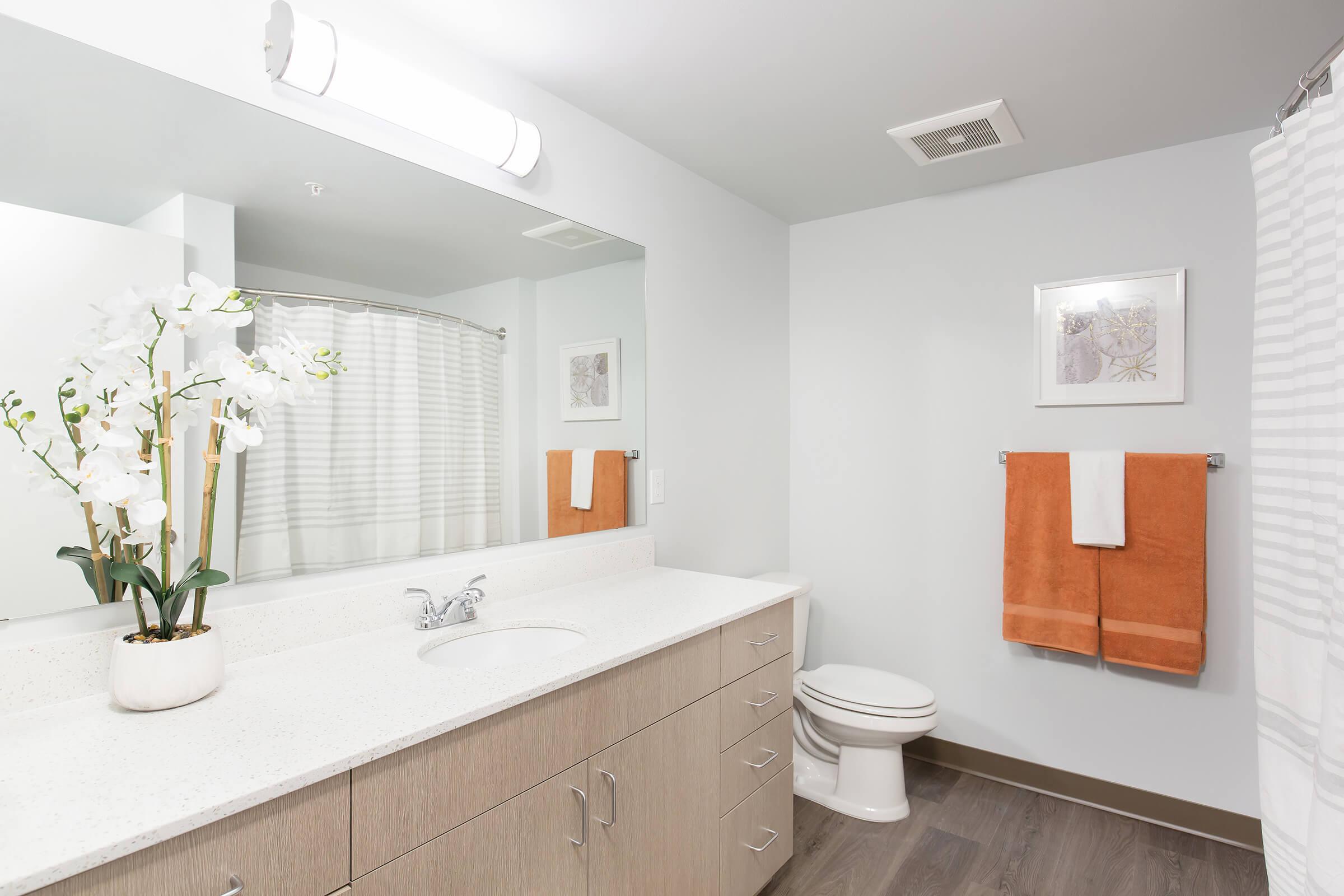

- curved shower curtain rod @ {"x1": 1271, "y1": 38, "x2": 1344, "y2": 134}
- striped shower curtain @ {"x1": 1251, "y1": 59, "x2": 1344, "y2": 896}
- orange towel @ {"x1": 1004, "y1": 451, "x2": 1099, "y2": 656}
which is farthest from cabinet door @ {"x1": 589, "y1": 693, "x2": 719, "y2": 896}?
curved shower curtain rod @ {"x1": 1271, "y1": 38, "x2": 1344, "y2": 134}

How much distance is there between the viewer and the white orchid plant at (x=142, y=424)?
1.00 metres

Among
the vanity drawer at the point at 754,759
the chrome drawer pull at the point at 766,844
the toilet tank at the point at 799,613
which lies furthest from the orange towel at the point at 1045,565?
the chrome drawer pull at the point at 766,844

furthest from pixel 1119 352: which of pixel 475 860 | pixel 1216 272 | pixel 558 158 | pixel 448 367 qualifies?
pixel 475 860

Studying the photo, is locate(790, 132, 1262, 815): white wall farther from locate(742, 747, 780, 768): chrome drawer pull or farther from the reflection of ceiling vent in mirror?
the reflection of ceiling vent in mirror

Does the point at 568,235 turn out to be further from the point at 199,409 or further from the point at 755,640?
the point at 755,640

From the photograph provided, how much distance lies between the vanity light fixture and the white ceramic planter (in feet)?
3.35

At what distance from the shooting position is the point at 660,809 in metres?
1.47

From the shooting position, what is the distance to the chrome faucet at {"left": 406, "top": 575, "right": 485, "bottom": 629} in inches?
59.7

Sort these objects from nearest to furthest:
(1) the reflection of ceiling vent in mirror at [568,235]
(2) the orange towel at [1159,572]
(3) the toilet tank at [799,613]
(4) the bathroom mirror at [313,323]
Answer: (4) the bathroom mirror at [313,323] → (1) the reflection of ceiling vent in mirror at [568,235] → (2) the orange towel at [1159,572] → (3) the toilet tank at [799,613]

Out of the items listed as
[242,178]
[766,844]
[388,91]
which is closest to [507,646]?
[766,844]

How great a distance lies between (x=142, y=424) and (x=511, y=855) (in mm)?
916

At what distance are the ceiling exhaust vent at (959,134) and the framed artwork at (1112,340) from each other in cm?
59

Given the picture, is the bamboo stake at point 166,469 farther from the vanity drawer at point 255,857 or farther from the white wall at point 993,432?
the white wall at point 993,432

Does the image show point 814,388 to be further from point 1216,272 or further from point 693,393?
point 1216,272
